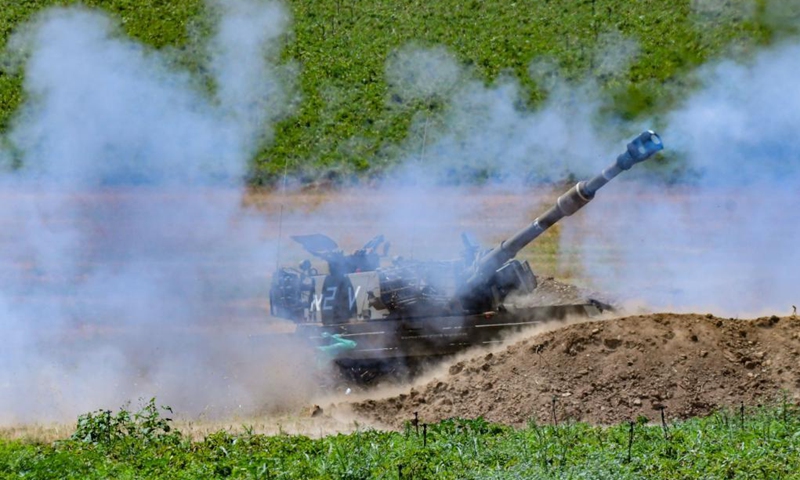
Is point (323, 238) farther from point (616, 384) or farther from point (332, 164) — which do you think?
point (332, 164)

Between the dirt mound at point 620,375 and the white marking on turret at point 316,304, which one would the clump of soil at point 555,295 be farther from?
the white marking on turret at point 316,304

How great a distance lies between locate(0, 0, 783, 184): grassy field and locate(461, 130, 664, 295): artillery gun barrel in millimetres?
9983

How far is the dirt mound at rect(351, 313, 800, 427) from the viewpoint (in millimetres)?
16953

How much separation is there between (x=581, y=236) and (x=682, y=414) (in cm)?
1299

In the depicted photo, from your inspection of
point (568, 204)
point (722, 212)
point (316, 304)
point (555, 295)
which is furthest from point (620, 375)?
point (722, 212)

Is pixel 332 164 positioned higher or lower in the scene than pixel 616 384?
higher

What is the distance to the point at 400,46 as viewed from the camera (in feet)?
111

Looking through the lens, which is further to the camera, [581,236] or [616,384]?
[581,236]

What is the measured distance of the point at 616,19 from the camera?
111 ft

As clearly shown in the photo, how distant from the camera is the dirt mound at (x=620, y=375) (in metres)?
17.0

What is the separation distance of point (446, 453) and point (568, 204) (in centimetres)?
665

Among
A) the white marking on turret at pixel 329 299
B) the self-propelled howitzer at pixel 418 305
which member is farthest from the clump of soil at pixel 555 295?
the white marking on turret at pixel 329 299

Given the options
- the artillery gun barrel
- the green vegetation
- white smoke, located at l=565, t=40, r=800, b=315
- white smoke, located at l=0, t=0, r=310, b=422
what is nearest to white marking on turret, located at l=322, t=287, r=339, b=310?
white smoke, located at l=0, t=0, r=310, b=422

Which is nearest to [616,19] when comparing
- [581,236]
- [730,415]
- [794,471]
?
[581,236]
